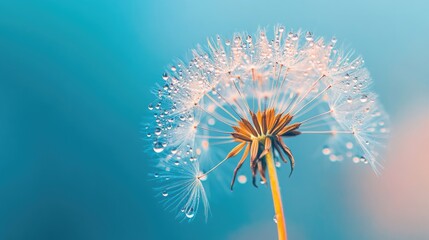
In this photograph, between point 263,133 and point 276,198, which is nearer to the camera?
point 276,198

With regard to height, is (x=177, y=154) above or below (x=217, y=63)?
below

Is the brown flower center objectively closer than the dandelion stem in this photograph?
No

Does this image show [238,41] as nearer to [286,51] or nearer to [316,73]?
[286,51]

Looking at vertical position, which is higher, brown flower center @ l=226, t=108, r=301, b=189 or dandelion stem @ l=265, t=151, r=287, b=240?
brown flower center @ l=226, t=108, r=301, b=189

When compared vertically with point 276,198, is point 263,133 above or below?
above

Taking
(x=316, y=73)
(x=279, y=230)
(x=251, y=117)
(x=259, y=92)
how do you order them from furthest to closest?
(x=316, y=73), (x=259, y=92), (x=251, y=117), (x=279, y=230)

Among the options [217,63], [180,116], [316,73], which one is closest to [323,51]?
[316,73]

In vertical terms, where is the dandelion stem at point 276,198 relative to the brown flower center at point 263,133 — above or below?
below

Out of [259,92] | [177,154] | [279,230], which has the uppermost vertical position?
[259,92]
